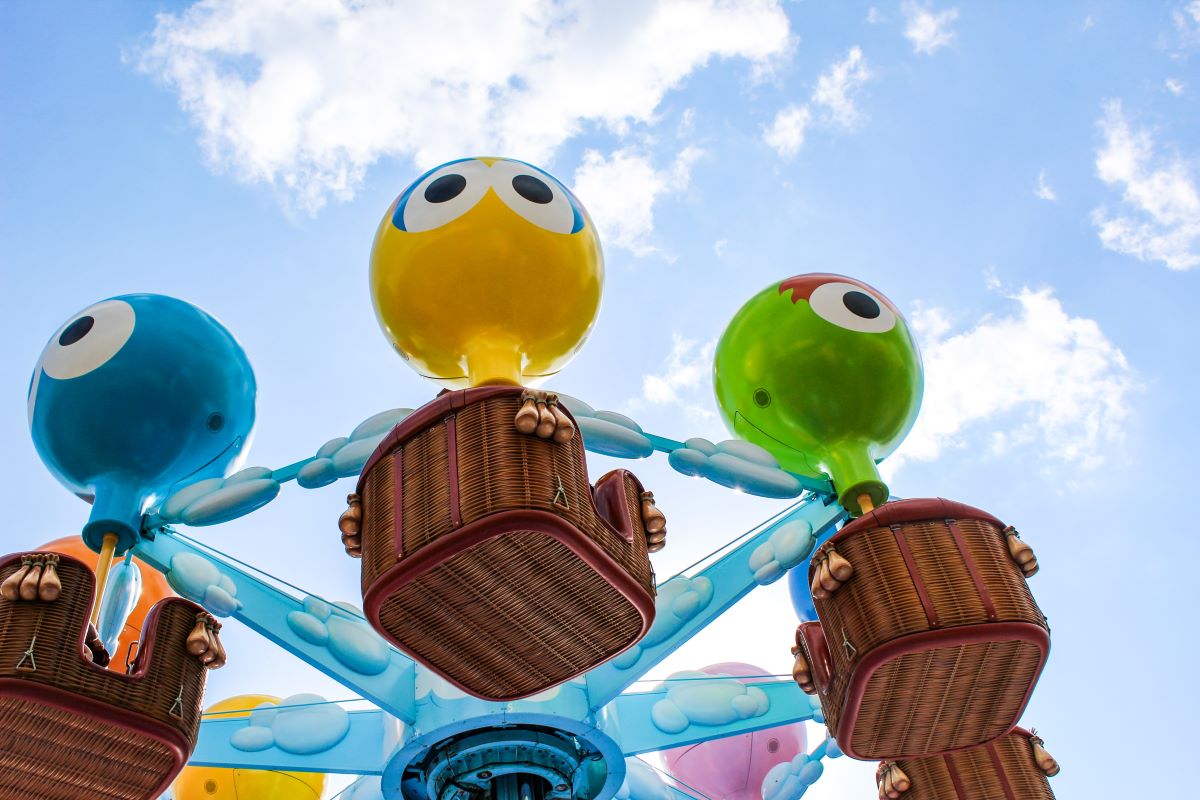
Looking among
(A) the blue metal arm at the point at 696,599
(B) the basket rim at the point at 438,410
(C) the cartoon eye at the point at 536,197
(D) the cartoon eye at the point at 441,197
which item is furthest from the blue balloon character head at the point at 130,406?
(A) the blue metal arm at the point at 696,599

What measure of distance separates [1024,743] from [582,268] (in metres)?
2.94

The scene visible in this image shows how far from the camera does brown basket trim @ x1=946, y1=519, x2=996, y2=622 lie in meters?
4.18

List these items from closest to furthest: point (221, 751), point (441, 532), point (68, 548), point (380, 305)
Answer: point (441, 532) < point (221, 751) < point (380, 305) < point (68, 548)

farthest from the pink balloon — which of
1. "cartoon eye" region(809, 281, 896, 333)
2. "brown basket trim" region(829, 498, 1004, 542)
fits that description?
"brown basket trim" region(829, 498, 1004, 542)

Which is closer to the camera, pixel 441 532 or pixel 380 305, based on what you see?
pixel 441 532

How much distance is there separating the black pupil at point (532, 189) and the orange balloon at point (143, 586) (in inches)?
102

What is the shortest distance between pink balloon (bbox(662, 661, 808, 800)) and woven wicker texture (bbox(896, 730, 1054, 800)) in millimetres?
1566

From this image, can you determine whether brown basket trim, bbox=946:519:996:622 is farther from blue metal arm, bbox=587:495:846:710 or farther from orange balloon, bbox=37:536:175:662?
orange balloon, bbox=37:536:175:662

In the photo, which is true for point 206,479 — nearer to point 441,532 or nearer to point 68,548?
point 68,548

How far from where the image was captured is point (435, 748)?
4883mm

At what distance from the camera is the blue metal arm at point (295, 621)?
15.0 ft

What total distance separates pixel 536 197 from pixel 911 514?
2.17 metres

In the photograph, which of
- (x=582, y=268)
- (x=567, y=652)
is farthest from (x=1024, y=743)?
(x=582, y=268)

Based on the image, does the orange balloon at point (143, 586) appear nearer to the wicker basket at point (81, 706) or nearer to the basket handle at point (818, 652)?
the wicker basket at point (81, 706)
